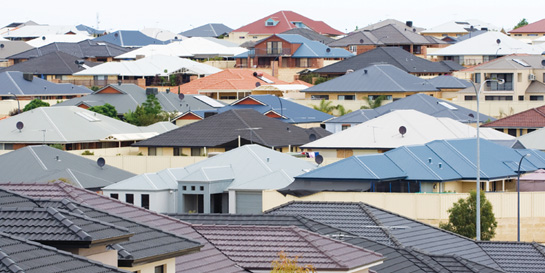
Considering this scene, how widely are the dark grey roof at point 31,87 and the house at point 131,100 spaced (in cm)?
1544

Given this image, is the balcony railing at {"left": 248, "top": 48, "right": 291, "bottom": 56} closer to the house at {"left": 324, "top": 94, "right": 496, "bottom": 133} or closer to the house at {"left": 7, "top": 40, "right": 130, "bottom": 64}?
the house at {"left": 7, "top": 40, "right": 130, "bottom": 64}

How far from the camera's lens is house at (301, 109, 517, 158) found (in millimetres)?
69312

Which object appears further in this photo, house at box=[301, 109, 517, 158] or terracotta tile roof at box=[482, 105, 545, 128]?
terracotta tile roof at box=[482, 105, 545, 128]

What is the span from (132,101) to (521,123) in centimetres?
3116

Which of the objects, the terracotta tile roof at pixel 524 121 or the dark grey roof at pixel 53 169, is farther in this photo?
the terracotta tile roof at pixel 524 121

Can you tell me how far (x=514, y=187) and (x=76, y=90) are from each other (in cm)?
7162

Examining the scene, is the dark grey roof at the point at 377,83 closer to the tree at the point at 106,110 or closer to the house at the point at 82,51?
the tree at the point at 106,110

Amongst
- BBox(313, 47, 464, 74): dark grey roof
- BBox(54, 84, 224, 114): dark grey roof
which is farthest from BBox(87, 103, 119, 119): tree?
BBox(313, 47, 464, 74): dark grey roof

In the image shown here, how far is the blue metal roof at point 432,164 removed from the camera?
182ft

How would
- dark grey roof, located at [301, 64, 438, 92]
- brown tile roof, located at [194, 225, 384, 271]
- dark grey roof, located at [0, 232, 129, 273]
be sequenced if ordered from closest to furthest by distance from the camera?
dark grey roof, located at [0, 232, 129, 273] → brown tile roof, located at [194, 225, 384, 271] → dark grey roof, located at [301, 64, 438, 92]

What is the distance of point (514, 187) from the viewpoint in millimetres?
59688

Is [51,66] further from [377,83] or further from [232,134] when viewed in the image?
[232,134]

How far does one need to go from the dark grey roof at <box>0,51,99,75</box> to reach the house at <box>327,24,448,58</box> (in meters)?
34.8

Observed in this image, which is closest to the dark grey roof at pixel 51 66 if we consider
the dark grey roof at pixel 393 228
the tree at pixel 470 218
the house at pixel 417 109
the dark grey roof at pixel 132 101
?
the dark grey roof at pixel 132 101
